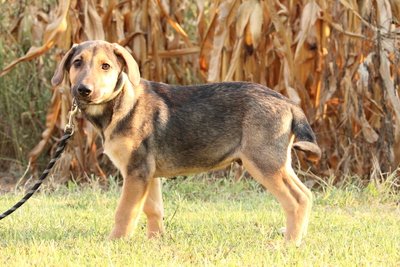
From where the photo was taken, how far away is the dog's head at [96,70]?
3.55 metres

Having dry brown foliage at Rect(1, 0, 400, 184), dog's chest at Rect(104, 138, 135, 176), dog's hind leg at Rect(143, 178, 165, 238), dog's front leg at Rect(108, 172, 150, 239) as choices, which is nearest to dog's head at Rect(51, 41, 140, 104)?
dog's chest at Rect(104, 138, 135, 176)

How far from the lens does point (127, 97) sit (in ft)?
12.8

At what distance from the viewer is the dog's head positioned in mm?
3553

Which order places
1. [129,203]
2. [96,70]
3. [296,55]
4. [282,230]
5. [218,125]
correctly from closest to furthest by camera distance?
[96,70] < [129,203] < [218,125] < [282,230] < [296,55]

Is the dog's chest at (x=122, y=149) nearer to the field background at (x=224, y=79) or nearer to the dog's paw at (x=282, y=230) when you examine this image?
the field background at (x=224, y=79)

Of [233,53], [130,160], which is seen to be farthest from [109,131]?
[233,53]

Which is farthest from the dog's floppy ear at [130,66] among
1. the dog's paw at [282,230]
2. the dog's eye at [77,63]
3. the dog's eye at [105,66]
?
the dog's paw at [282,230]

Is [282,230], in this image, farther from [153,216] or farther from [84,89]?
[84,89]

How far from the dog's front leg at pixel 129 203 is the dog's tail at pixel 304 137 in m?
0.99

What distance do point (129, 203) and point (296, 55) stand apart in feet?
9.03

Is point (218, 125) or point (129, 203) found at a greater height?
point (218, 125)

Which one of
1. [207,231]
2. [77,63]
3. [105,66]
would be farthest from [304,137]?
[77,63]

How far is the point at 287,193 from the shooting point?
3814 mm

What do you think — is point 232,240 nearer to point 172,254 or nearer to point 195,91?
point 172,254
